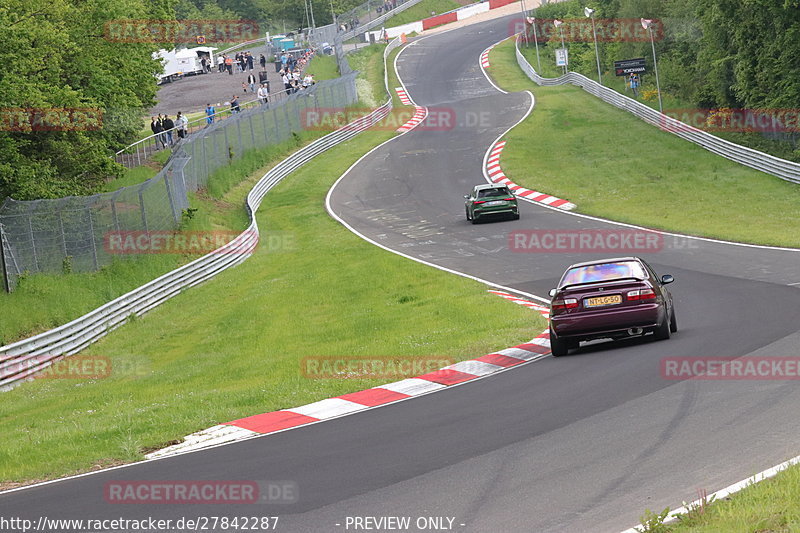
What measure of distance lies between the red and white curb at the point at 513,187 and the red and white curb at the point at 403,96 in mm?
17427

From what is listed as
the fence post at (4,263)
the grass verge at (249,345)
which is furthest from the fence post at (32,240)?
the grass verge at (249,345)

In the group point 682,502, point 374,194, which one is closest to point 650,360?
point 682,502

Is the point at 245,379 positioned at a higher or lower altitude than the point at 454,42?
lower

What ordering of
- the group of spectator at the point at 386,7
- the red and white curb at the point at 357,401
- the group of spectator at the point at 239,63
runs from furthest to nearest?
the group of spectator at the point at 386,7 → the group of spectator at the point at 239,63 → the red and white curb at the point at 357,401

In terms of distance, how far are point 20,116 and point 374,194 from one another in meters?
20.5

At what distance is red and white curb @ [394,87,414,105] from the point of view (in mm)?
70688

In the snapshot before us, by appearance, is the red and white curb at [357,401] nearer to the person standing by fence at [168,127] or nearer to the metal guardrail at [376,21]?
the person standing by fence at [168,127]

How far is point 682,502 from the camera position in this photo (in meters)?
7.82

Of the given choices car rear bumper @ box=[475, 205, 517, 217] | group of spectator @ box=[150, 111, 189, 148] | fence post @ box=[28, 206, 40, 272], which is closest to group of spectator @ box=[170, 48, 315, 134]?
group of spectator @ box=[150, 111, 189, 148]

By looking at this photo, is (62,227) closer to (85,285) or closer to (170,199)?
(85,285)

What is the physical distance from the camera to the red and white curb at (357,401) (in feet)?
41.1

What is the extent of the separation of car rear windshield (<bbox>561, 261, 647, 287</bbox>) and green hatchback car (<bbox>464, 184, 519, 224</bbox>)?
20.1 metres

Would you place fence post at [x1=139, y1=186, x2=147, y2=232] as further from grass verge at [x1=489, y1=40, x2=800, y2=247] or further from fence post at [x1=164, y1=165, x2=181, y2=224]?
grass verge at [x1=489, y1=40, x2=800, y2=247]

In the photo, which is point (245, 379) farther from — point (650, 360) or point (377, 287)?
point (377, 287)
